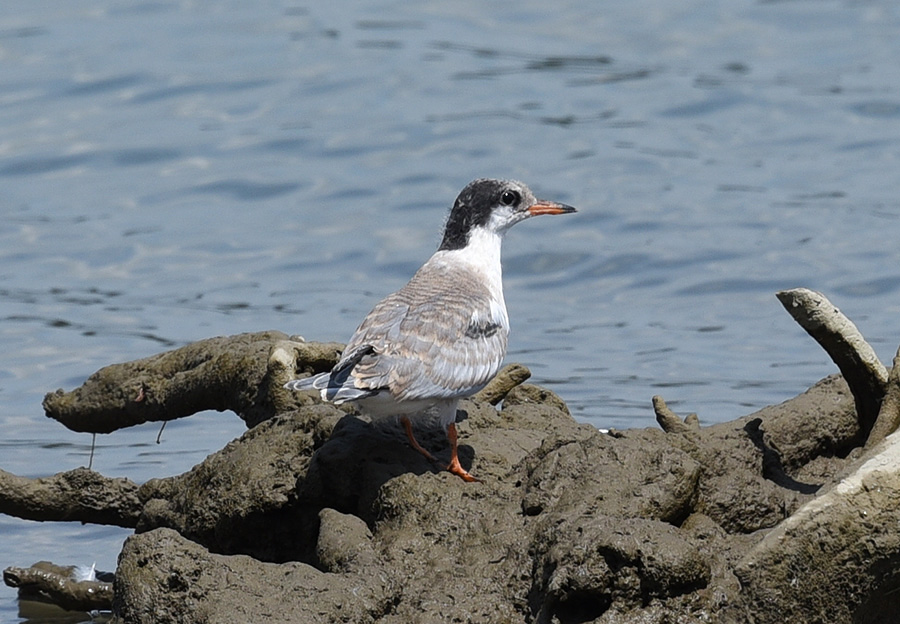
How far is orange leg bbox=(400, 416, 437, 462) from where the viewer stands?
6516 millimetres

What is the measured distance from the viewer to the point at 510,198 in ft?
26.6

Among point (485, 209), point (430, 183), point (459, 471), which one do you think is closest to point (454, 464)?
point (459, 471)

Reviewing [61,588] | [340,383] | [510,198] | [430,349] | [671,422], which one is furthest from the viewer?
[510,198]

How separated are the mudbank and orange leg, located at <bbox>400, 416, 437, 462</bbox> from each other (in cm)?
5

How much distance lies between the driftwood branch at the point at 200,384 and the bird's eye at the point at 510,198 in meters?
1.26

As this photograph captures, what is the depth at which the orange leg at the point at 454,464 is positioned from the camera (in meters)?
6.27

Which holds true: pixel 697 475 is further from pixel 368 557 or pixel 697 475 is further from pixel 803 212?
pixel 803 212

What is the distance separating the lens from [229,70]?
21625mm

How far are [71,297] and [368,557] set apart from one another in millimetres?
8988

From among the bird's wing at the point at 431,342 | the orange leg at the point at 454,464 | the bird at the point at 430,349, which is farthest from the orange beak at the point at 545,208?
the orange leg at the point at 454,464

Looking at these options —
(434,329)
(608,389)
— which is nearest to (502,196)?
(434,329)

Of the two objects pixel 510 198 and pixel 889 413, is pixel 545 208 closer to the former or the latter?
pixel 510 198

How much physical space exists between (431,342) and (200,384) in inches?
64.1

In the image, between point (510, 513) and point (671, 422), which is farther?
point (671, 422)
